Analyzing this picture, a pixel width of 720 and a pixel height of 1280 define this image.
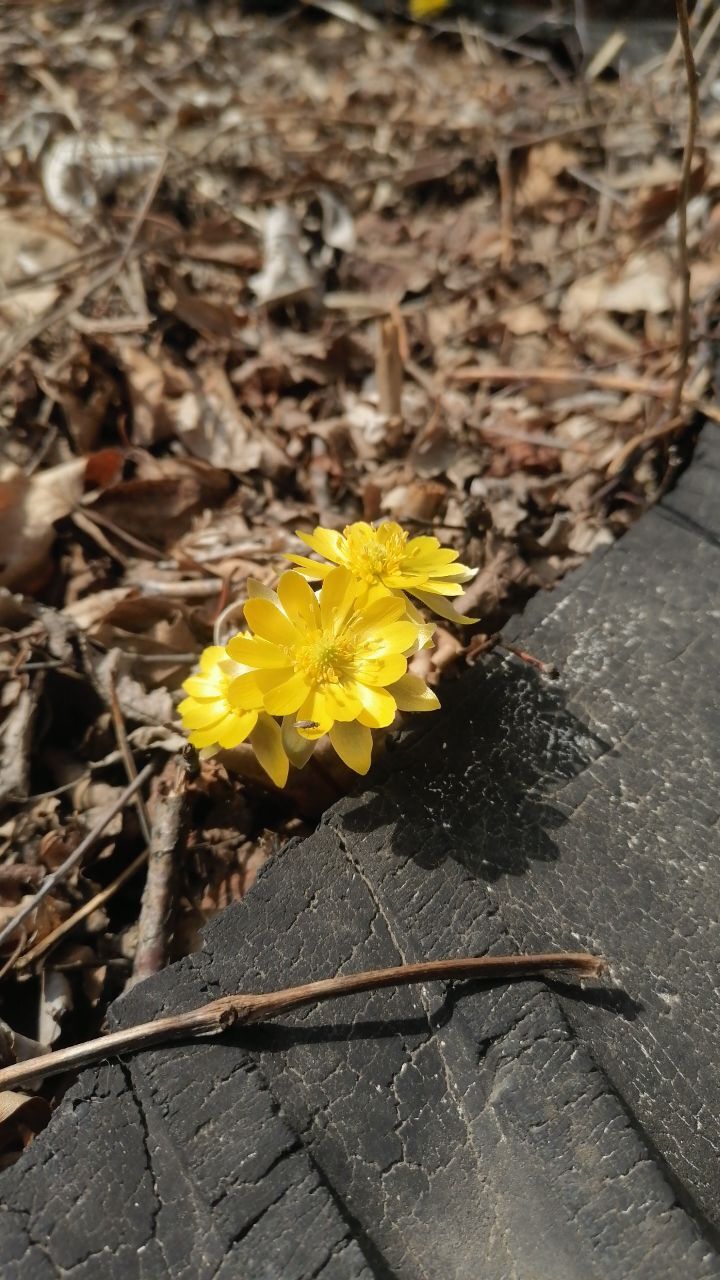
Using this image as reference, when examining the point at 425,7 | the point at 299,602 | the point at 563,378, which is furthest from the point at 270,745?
the point at 425,7

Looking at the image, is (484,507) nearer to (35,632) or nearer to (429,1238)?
(35,632)

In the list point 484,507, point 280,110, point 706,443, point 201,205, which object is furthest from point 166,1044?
point 280,110

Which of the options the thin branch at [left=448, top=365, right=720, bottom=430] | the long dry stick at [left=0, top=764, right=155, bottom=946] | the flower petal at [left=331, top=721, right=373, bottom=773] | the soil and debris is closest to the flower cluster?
the flower petal at [left=331, top=721, right=373, bottom=773]

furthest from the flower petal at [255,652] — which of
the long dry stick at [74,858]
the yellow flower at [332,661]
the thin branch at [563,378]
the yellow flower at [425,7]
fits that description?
the yellow flower at [425,7]

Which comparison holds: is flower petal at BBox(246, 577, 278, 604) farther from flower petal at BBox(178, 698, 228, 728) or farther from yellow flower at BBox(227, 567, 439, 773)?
flower petal at BBox(178, 698, 228, 728)

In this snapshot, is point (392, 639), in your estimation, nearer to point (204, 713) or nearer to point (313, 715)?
point (313, 715)
